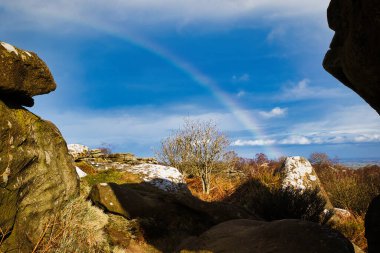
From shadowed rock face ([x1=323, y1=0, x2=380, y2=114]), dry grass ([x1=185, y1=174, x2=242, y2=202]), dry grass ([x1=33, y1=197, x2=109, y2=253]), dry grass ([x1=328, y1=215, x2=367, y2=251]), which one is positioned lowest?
dry grass ([x1=328, y1=215, x2=367, y2=251])

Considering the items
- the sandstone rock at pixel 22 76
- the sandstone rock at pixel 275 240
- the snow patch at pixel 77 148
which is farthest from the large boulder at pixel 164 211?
the snow patch at pixel 77 148

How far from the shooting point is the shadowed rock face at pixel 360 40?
433 cm

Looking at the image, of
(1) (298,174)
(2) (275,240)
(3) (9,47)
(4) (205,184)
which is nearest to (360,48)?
(2) (275,240)

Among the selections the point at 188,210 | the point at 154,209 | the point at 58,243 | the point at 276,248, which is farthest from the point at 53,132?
the point at 276,248

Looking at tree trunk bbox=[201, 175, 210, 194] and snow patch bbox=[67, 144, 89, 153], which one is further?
tree trunk bbox=[201, 175, 210, 194]

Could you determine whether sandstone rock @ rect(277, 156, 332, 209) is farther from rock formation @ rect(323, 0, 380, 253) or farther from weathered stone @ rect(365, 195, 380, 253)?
rock formation @ rect(323, 0, 380, 253)

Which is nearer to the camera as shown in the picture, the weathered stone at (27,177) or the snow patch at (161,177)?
the weathered stone at (27,177)

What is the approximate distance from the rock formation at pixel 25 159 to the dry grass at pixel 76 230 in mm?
224

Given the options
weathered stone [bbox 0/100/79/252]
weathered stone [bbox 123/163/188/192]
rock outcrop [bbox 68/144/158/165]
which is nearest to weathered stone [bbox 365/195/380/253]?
weathered stone [bbox 0/100/79/252]

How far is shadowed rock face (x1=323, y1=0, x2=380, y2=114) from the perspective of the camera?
433cm

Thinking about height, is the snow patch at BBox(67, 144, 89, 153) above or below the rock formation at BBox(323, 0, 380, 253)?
above

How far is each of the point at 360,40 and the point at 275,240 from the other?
3.78 metres

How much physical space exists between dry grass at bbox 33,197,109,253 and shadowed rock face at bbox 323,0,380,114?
18.2 ft

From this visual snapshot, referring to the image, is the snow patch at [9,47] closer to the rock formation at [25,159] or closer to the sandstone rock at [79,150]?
the rock formation at [25,159]
